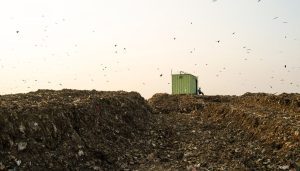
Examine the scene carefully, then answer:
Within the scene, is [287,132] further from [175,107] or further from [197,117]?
[175,107]

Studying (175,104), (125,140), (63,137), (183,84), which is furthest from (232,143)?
(183,84)

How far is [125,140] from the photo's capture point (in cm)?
1633

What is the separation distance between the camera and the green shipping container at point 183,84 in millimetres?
43500

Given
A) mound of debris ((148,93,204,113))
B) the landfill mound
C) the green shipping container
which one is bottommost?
the landfill mound

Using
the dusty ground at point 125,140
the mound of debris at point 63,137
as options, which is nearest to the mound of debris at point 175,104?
the dusty ground at point 125,140

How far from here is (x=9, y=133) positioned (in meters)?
11.8

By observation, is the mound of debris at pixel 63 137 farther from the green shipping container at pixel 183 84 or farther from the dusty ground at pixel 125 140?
the green shipping container at pixel 183 84

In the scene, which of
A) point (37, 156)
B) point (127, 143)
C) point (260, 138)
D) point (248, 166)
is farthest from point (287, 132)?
point (37, 156)

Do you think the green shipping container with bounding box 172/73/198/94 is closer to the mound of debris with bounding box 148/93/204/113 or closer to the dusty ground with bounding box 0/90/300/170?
the mound of debris with bounding box 148/93/204/113

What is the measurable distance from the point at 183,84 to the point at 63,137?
3112 centimetres

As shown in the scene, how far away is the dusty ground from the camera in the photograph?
40.0ft

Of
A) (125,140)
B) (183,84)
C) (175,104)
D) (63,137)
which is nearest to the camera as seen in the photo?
(63,137)

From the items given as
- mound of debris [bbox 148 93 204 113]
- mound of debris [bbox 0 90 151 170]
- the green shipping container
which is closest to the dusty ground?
mound of debris [bbox 0 90 151 170]

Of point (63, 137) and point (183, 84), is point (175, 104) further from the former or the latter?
point (63, 137)
